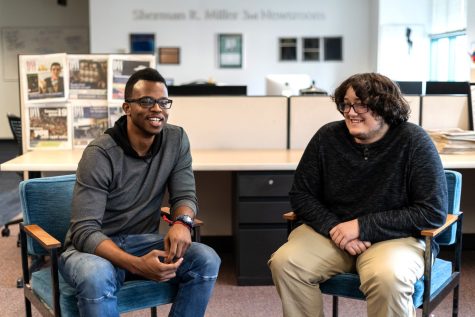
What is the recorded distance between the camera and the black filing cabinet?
3.00 meters

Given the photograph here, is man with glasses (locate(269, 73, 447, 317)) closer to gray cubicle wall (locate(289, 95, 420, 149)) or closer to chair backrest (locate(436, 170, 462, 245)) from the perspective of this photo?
chair backrest (locate(436, 170, 462, 245))

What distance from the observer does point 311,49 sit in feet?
30.1

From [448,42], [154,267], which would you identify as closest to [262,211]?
[154,267]

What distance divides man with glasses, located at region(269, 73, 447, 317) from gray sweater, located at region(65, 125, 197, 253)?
438mm

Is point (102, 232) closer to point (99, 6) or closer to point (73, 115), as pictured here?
point (73, 115)

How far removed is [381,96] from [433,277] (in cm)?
66

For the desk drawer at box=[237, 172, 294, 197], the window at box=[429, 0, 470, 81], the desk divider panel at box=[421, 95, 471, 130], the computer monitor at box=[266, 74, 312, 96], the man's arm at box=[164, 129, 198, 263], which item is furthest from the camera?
the window at box=[429, 0, 470, 81]

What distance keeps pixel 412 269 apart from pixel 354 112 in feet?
1.87

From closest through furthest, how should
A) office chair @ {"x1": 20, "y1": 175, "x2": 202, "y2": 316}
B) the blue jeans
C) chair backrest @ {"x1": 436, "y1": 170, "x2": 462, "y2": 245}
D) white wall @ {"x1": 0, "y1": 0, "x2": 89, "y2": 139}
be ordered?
the blue jeans
office chair @ {"x1": 20, "y1": 175, "x2": 202, "y2": 316}
chair backrest @ {"x1": 436, "y1": 170, "x2": 462, "y2": 245}
white wall @ {"x1": 0, "y1": 0, "x2": 89, "y2": 139}

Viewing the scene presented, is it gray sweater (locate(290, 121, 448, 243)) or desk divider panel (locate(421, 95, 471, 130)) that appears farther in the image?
desk divider panel (locate(421, 95, 471, 130))

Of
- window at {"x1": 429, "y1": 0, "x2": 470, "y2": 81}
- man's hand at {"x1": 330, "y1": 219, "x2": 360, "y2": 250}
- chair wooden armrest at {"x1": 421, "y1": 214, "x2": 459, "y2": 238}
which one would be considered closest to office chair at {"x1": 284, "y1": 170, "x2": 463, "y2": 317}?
chair wooden armrest at {"x1": 421, "y1": 214, "x2": 459, "y2": 238}

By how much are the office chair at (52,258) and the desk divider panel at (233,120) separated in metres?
1.28

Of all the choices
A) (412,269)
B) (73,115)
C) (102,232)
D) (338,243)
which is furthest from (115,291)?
(73,115)

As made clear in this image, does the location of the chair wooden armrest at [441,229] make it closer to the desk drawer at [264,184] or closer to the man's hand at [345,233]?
the man's hand at [345,233]
